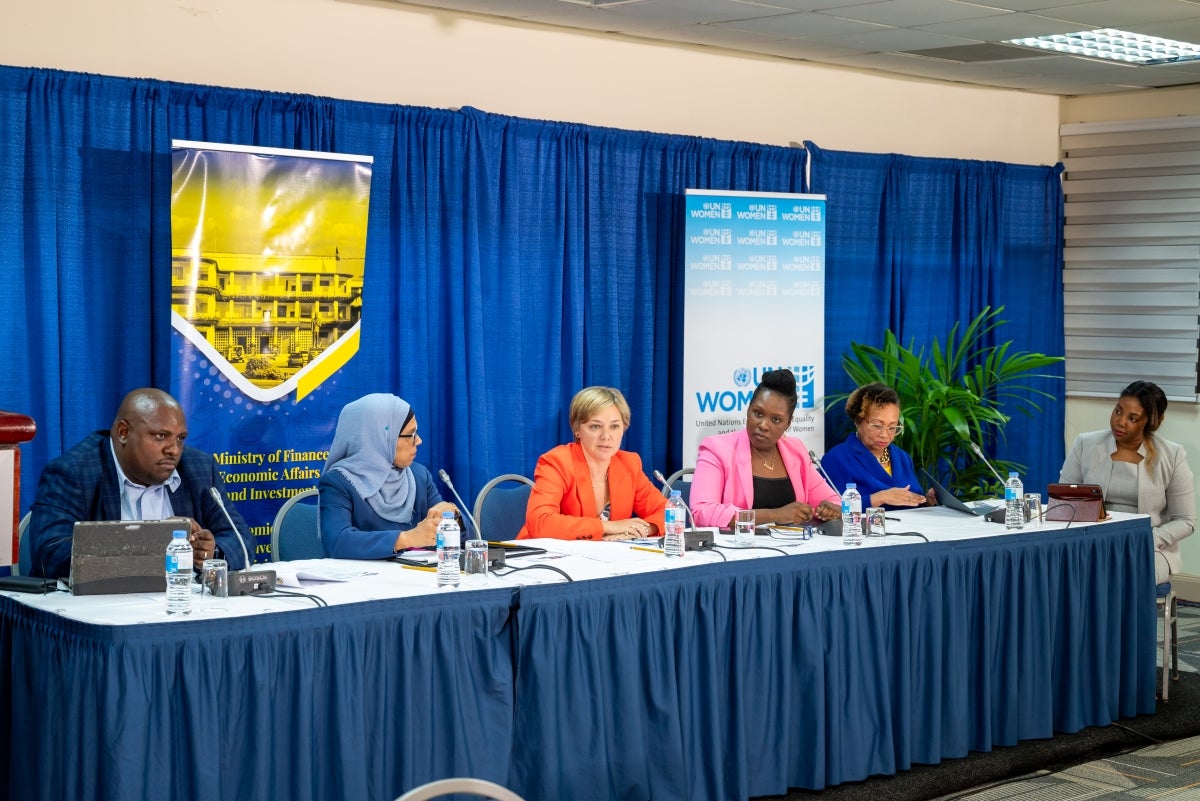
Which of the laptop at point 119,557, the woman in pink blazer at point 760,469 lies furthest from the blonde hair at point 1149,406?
the laptop at point 119,557

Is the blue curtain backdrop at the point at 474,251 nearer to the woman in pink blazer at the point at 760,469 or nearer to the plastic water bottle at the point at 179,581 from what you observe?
the woman in pink blazer at the point at 760,469

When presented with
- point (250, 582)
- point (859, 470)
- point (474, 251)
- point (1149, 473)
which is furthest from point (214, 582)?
point (1149, 473)

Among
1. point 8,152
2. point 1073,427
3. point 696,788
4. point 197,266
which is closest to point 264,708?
point 696,788

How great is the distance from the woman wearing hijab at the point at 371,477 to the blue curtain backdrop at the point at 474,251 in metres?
0.98

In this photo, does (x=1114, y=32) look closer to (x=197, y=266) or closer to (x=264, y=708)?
(x=197, y=266)

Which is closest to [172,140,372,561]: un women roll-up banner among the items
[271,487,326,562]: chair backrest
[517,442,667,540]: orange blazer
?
[271,487,326,562]: chair backrest

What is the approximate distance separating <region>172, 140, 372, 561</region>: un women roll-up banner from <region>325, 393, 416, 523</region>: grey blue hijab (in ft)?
2.89

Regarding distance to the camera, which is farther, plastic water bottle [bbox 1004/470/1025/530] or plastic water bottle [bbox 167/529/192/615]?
plastic water bottle [bbox 1004/470/1025/530]

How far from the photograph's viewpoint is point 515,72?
6.23m

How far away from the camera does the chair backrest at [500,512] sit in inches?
207

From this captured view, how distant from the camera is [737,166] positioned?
694 cm

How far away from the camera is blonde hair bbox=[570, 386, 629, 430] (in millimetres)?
Result: 5008

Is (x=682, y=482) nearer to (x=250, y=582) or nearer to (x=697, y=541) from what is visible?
(x=697, y=541)

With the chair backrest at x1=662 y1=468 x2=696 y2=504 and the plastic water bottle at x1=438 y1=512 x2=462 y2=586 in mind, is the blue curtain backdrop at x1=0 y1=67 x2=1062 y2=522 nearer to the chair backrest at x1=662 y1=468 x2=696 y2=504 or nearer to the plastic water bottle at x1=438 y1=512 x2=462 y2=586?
the chair backrest at x1=662 y1=468 x2=696 y2=504
